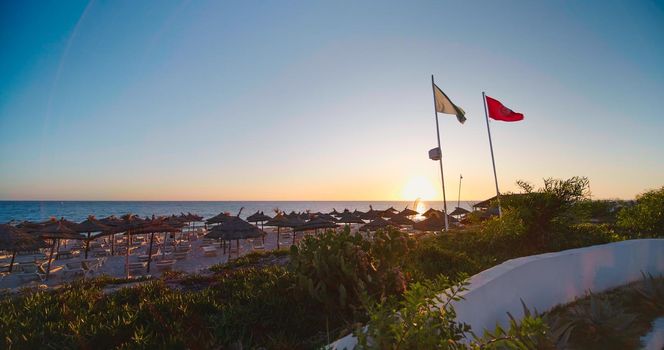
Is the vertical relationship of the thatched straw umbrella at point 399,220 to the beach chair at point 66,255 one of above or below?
above

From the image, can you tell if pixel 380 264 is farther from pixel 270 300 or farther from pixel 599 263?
pixel 599 263

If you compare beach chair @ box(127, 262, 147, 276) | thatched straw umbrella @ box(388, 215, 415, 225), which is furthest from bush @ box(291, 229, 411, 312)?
thatched straw umbrella @ box(388, 215, 415, 225)

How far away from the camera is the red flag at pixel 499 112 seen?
13.5 metres

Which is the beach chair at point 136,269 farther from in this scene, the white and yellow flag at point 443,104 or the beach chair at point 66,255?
the white and yellow flag at point 443,104

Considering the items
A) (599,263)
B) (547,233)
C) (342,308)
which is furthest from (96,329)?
(547,233)

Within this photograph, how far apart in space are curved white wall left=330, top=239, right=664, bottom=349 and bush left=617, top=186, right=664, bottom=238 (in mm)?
3801

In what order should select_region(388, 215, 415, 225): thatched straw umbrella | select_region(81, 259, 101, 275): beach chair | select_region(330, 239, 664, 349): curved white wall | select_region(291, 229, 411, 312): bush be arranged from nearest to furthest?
select_region(330, 239, 664, 349): curved white wall, select_region(291, 229, 411, 312): bush, select_region(81, 259, 101, 275): beach chair, select_region(388, 215, 415, 225): thatched straw umbrella

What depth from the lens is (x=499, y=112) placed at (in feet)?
44.5

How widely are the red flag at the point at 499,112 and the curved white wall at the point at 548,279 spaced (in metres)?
6.96

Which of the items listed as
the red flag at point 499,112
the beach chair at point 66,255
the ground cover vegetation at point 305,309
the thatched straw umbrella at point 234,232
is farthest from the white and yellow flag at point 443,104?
the beach chair at point 66,255

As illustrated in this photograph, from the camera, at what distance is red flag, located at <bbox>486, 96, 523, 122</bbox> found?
44.2ft

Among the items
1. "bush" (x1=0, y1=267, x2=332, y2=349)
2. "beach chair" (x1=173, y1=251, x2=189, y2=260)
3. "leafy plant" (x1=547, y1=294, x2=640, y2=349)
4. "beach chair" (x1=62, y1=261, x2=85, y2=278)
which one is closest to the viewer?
"bush" (x1=0, y1=267, x2=332, y2=349)

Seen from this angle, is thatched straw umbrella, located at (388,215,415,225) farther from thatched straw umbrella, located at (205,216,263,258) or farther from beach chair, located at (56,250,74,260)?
beach chair, located at (56,250,74,260)

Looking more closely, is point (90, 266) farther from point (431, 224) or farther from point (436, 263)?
point (431, 224)
